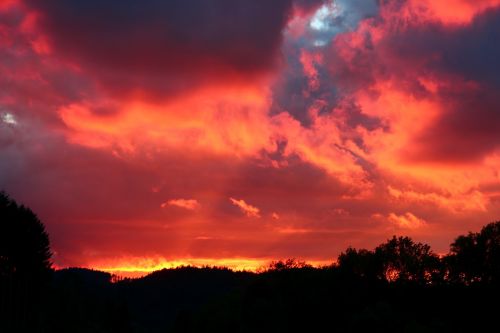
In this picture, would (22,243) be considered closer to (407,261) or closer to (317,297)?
(317,297)

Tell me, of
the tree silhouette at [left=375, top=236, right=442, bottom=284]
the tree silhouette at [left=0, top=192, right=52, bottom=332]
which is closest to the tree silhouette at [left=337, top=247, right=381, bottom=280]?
the tree silhouette at [left=375, top=236, right=442, bottom=284]

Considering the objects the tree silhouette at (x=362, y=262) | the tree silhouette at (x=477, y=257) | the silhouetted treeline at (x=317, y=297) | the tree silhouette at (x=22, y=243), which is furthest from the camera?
the tree silhouette at (x=362, y=262)

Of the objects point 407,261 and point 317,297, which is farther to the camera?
point 407,261

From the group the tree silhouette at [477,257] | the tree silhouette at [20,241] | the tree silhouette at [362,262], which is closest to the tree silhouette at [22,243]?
the tree silhouette at [20,241]

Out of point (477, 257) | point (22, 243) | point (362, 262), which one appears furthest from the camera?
point (362, 262)

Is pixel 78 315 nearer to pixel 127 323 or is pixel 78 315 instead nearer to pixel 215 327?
pixel 215 327

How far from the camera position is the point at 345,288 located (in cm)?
10831

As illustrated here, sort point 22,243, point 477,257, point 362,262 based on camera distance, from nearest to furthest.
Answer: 1. point 22,243
2. point 477,257
3. point 362,262

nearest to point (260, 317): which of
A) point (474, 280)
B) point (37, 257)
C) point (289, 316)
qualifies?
point (289, 316)

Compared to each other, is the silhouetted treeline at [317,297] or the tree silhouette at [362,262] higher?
the tree silhouette at [362,262]

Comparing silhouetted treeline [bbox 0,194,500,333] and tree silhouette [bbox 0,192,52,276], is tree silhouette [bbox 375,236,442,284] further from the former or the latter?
tree silhouette [bbox 0,192,52,276]

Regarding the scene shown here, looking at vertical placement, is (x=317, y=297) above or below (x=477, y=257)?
below

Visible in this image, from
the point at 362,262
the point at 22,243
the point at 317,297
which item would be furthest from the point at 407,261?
the point at 22,243

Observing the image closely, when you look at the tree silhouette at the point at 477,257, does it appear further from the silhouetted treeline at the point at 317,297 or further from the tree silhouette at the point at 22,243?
the tree silhouette at the point at 22,243
